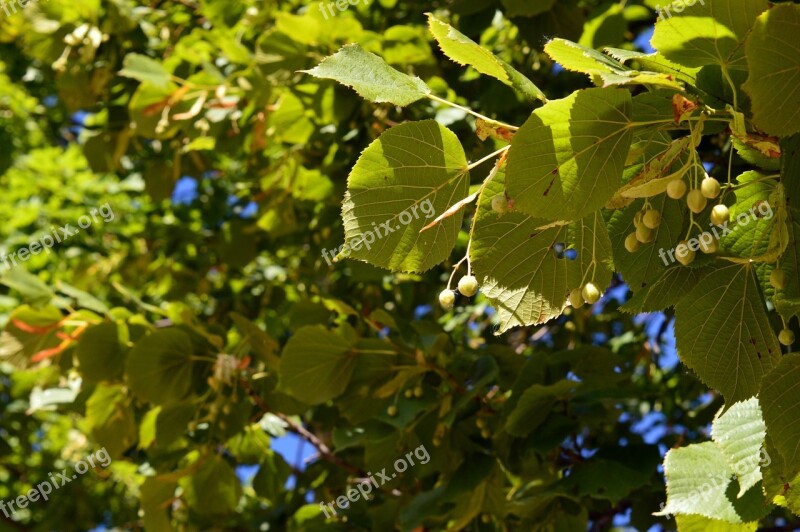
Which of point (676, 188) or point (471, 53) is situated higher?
point (471, 53)

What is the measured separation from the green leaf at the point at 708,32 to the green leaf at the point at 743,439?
2.06 feet

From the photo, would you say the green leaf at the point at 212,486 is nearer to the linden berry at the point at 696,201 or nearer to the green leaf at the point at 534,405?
the green leaf at the point at 534,405

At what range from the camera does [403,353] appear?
246 centimetres

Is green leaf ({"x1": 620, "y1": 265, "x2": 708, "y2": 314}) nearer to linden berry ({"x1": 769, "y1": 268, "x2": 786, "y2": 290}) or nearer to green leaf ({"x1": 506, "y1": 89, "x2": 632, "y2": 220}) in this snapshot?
linden berry ({"x1": 769, "y1": 268, "x2": 786, "y2": 290})

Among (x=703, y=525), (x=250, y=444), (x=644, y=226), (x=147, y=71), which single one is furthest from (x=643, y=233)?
(x=147, y=71)

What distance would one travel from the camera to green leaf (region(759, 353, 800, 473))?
1258 millimetres

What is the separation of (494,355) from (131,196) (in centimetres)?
333

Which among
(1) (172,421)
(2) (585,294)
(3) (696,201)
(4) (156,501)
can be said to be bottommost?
(4) (156,501)

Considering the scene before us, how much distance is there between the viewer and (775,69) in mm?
1083

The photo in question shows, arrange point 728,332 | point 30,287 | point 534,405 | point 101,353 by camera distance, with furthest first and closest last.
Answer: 1. point 30,287
2. point 101,353
3. point 534,405
4. point 728,332

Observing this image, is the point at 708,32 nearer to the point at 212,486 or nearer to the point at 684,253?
the point at 684,253

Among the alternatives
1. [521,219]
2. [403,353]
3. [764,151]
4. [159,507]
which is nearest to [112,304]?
[159,507]

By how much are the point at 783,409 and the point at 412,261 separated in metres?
0.60

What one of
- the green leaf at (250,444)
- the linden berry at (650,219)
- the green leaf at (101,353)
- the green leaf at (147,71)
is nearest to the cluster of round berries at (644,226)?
the linden berry at (650,219)
